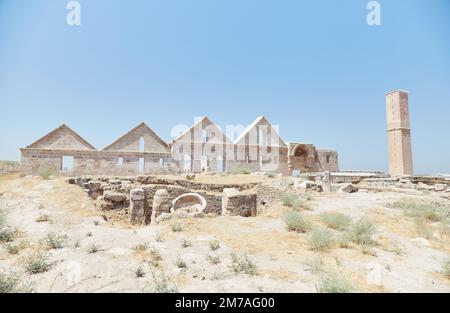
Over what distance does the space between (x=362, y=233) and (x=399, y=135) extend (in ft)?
66.3

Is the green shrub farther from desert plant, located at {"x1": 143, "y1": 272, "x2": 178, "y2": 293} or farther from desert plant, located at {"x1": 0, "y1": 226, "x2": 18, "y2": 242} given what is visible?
desert plant, located at {"x1": 0, "y1": 226, "x2": 18, "y2": 242}

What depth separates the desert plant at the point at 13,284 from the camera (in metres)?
3.51

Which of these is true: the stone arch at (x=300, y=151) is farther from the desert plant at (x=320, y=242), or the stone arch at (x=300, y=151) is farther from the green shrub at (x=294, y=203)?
the desert plant at (x=320, y=242)

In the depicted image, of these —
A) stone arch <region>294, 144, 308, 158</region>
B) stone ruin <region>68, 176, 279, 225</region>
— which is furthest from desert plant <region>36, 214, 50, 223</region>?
stone arch <region>294, 144, 308, 158</region>

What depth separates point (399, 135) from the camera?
22172 millimetres

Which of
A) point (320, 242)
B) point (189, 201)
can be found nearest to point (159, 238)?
point (320, 242)

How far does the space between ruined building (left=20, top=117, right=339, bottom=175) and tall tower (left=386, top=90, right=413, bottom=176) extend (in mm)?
5621

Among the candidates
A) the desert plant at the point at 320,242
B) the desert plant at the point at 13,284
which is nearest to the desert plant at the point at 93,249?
the desert plant at the point at 13,284

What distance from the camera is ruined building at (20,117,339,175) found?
1941 centimetres

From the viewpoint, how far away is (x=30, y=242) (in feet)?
18.9

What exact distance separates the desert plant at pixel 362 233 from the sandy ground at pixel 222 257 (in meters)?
0.20

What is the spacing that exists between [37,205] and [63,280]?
7290 millimetres

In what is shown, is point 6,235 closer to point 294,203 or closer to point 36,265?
point 36,265
